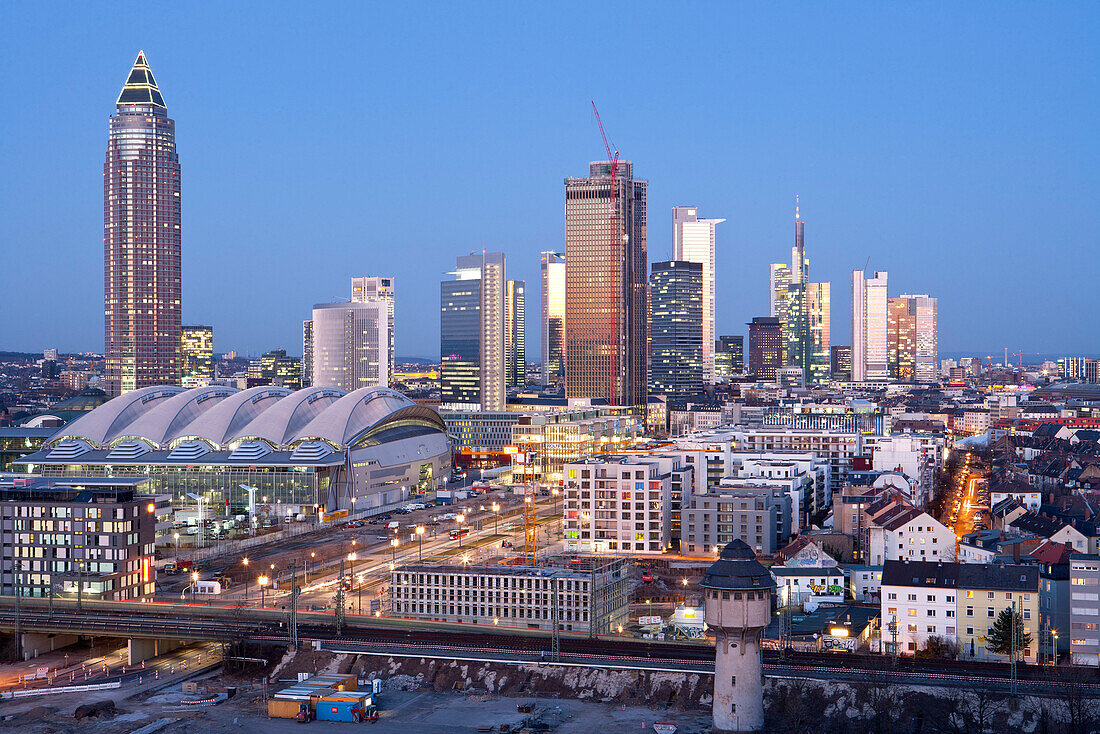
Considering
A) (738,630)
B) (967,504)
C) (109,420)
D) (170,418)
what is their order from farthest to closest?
(109,420), (170,418), (967,504), (738,630)

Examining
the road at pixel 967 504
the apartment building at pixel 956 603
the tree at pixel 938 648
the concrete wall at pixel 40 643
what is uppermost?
the apartment building at pixel 956 603

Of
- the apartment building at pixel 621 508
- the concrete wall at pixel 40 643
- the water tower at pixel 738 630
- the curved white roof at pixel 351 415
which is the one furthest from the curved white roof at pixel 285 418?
the water tower at pixel 738 630

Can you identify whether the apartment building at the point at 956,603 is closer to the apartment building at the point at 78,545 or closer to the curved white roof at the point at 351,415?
the apartment building at the point at 78,545

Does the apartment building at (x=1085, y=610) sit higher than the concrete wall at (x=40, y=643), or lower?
higher

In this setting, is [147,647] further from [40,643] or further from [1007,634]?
[1007,634]

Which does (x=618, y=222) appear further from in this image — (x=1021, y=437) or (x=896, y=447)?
(x=896, y=447)

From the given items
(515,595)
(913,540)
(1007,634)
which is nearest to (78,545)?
(515,595)
